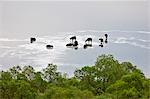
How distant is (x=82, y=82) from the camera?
5844mm

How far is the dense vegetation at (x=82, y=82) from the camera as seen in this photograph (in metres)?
5.29

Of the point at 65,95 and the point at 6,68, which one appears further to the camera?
the point at 6,68

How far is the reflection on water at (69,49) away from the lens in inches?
209

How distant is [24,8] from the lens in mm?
5141

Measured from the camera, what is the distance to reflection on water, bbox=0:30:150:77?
5.32 metres

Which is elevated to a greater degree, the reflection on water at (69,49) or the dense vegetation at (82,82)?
the reflection on water at (69,49)

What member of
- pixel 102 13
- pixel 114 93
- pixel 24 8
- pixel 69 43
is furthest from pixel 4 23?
pixel 114 93

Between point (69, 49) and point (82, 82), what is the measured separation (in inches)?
24.0

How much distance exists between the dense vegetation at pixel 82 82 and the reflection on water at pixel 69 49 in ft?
0.52

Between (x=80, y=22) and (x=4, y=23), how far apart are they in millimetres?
829

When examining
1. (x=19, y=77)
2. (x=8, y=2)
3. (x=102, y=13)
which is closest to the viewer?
(x=8, y=2)

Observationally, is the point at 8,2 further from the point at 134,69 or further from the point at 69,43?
the point at 134,69

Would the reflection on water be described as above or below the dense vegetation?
above

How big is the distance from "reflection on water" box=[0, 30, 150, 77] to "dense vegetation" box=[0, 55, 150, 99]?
0.52 feet
